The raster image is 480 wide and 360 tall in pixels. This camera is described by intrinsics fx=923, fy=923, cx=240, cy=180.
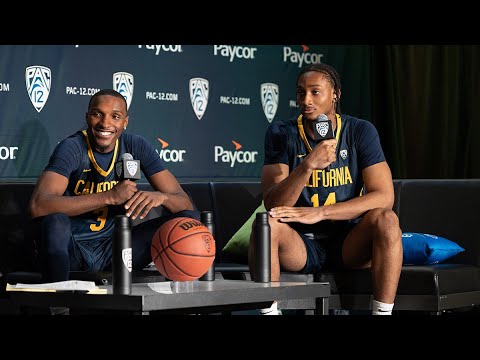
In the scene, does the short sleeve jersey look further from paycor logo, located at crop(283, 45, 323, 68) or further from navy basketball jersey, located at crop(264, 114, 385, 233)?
paycor logo, located at crop(283, 45, 323, 68)

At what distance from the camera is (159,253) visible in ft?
11.1

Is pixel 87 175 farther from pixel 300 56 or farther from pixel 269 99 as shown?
pixel 300 56

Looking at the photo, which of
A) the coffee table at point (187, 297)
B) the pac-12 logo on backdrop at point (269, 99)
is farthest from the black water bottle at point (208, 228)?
the pac-12 logo on backdrop at point (269, 99)

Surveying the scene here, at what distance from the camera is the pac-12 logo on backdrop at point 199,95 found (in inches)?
232

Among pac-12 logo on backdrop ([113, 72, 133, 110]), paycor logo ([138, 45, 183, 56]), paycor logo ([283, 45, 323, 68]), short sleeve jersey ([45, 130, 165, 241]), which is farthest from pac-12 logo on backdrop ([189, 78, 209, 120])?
short sleeve jersey ([45, 130, 165, 241])

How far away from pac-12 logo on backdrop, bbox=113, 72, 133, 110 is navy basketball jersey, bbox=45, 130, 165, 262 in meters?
0.98

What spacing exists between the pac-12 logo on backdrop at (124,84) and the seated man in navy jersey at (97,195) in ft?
3.03

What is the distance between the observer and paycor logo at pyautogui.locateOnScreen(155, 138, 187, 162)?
5.72m

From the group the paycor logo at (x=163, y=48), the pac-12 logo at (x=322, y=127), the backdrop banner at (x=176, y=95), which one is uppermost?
the paycor logo at (x=163, y=48)

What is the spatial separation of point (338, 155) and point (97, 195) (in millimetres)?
1157

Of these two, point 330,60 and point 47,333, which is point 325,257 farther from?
point 330,60

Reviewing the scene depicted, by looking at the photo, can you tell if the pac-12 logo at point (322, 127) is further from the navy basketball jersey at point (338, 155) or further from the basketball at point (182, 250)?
the basketball at point (182, 250)
